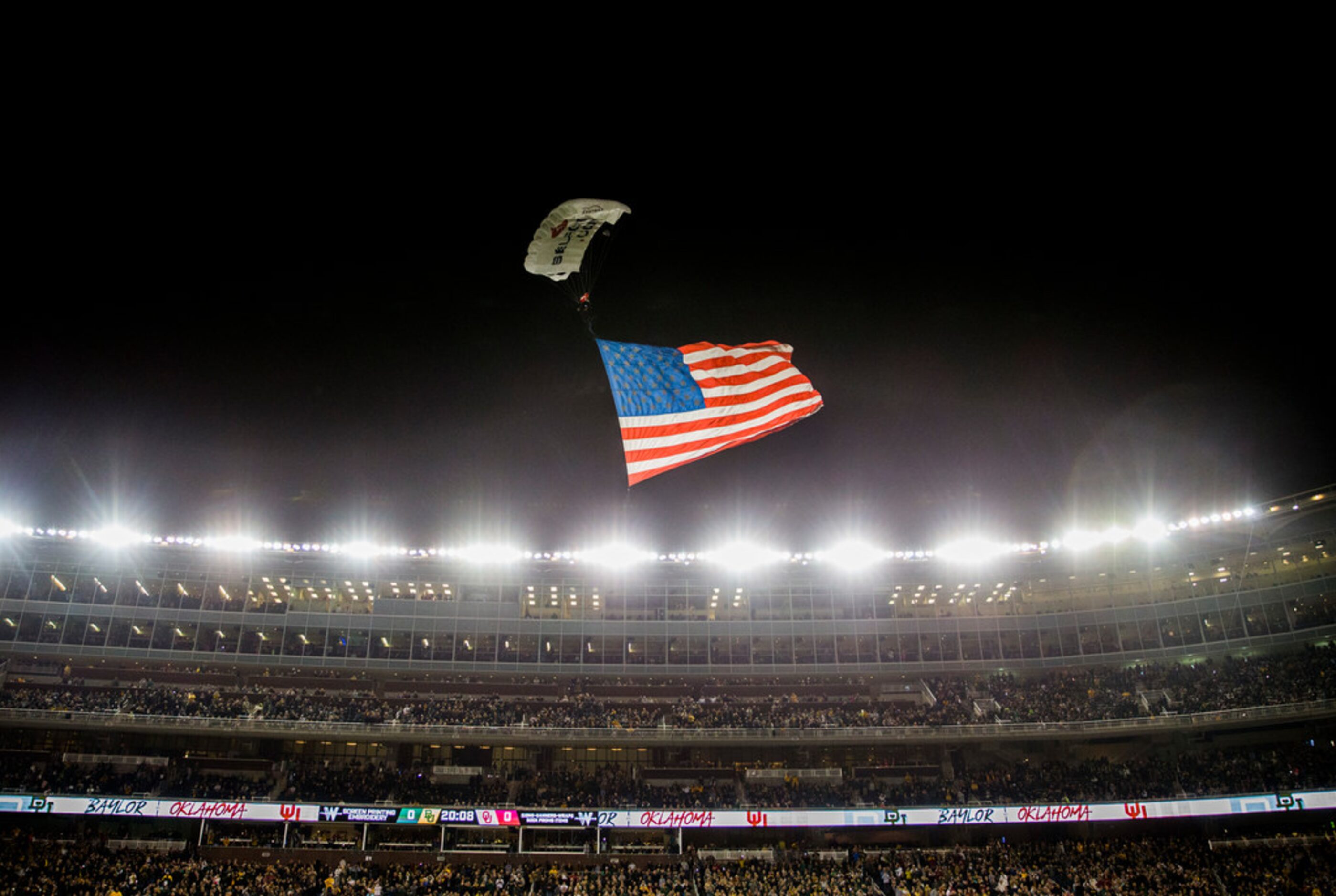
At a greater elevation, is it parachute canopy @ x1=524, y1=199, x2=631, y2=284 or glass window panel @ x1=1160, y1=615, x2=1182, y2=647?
parachute canopy @ x1=524, y1=199, x2=631, y2=284

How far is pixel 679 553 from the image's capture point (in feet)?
162

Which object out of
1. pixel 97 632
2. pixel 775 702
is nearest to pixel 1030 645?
pixel 775 702

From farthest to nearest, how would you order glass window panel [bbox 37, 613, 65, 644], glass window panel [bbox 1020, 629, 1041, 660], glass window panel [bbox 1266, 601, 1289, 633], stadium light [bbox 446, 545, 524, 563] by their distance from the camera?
glass window panel [bbox 1020, 629, 1041, 660]
stadium light [bbox 446, 545, 524, 563]
glass window panel [bbox 37, 613, 65, 644]
glass window panel [bbox 1266, 601, 1289, 633]

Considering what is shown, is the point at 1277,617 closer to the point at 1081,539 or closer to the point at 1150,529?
the point at 1150,529

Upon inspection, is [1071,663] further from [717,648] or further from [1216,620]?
[717,648]

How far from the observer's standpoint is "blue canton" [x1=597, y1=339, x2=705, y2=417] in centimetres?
1491

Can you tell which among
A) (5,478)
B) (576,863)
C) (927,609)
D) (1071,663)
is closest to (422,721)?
(576,863)

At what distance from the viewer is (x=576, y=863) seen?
36.2 m

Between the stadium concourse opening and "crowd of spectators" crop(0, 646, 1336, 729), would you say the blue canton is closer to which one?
the stadium concourse opening

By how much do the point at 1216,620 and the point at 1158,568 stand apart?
4004mm

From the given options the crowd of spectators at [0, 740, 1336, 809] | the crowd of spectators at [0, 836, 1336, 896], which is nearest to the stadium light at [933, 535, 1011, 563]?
the crowd of spectators at [0, 740, 1336, 809]

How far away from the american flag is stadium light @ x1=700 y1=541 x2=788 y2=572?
3023 centimetres

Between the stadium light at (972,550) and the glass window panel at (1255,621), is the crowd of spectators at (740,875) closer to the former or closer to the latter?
the glass window panel at (1255,621)

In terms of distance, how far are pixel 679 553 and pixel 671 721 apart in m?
10.1
